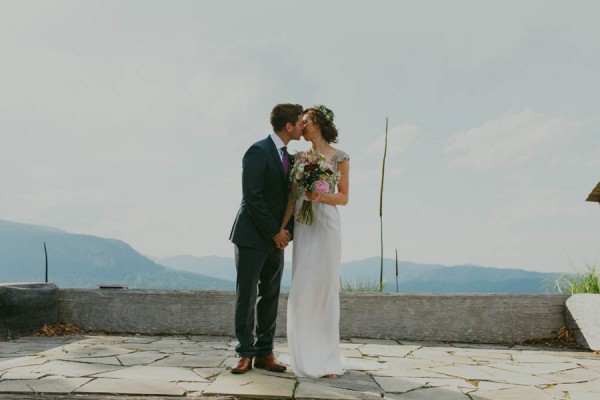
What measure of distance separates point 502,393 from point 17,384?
10.1 ft

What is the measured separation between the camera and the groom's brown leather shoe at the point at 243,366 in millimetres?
3887

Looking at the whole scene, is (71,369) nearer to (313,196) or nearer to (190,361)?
(190,361)

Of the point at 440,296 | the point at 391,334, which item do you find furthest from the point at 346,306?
the point at 440,296

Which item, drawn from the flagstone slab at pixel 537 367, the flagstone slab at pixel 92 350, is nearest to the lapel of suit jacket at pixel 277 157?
the flagstone slab at pixel 92 350

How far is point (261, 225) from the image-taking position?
3.82m

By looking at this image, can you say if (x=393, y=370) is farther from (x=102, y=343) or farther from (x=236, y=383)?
(x=102, y=343)

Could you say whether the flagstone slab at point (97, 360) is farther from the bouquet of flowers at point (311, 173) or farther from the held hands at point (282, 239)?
the bouquet of flowers at point (311, 173)

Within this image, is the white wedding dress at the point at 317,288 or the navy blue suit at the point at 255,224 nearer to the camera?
the navy blue suit at the point at 255,224

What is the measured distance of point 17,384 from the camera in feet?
11.8

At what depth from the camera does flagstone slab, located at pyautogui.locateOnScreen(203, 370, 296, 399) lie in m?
3.33

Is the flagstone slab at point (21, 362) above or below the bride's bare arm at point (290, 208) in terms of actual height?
below

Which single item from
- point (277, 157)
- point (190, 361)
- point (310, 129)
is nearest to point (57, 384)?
point (190, 361)

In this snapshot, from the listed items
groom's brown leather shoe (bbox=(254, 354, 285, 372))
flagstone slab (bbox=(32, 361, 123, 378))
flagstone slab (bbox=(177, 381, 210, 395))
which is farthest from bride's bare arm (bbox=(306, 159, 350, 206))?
flagstone slab (bbox=(32, 361, 123, 378))

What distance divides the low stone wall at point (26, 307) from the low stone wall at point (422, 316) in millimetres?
1150
